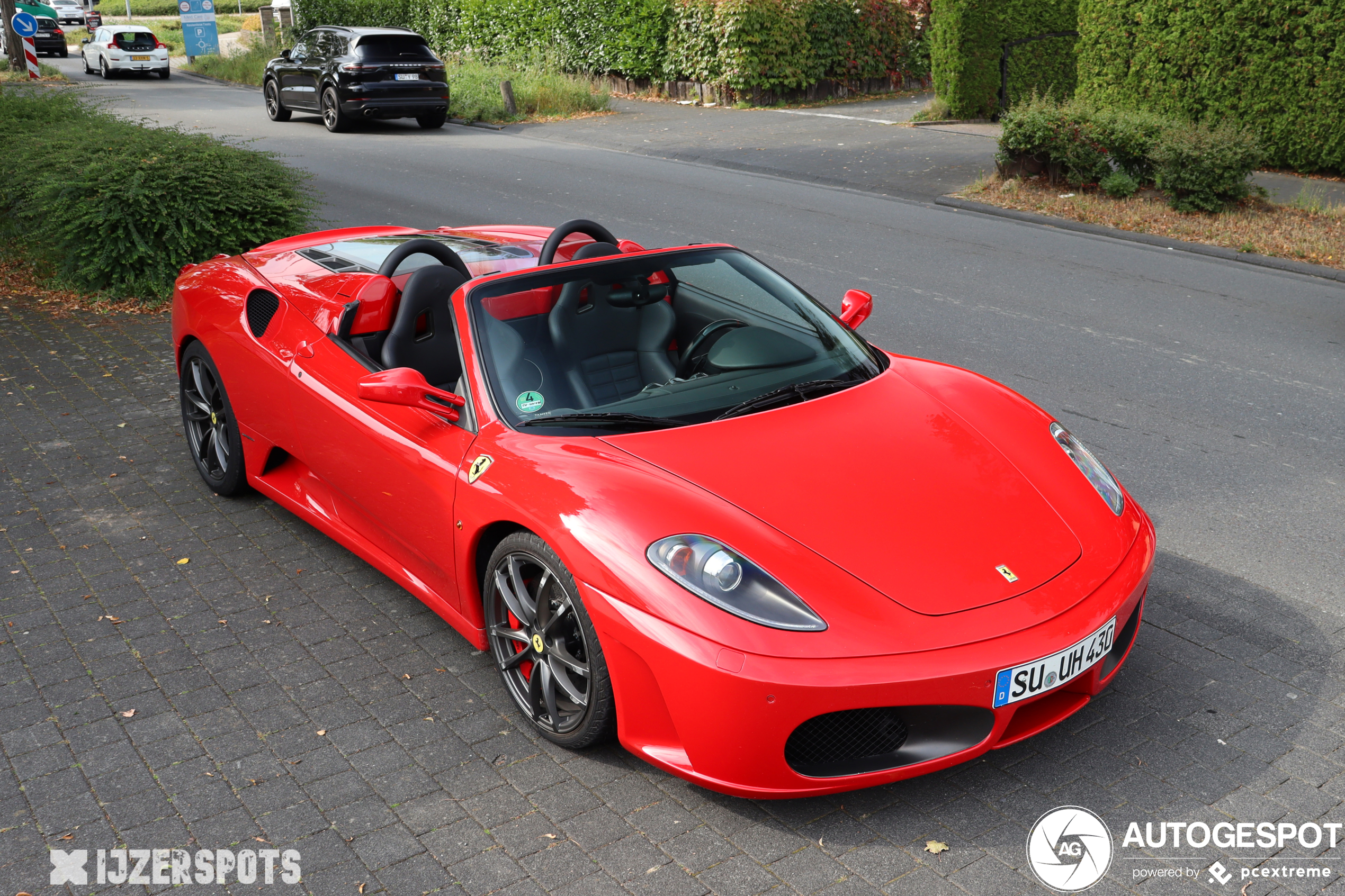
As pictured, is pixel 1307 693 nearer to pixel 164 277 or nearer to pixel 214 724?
pixel 214 724

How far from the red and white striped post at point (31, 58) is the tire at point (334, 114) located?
1761cm

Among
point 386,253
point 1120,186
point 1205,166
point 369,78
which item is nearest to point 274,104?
point 369,78

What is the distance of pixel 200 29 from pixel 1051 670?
46.7 meters

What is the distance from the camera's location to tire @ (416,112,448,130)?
72.4 ft

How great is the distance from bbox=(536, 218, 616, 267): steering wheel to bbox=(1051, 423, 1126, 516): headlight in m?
2.02

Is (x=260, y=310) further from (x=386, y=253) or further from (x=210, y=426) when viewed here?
(x=210, y=426)

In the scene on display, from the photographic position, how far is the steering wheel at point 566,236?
482cm

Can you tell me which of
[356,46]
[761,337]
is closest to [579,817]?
[761,337]

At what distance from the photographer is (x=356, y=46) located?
2156cm

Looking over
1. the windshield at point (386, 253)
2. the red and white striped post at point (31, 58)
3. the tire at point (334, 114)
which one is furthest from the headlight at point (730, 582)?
the red and white striped post at point (31, 58)

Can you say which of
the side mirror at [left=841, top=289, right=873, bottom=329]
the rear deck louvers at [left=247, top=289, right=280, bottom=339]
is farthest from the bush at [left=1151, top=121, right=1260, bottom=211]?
the rear deck louvers at [left=247, top=289, right=280, bottom=339]

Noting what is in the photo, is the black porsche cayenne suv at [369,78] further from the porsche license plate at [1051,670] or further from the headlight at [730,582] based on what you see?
the porsche license plate at [1051,670]

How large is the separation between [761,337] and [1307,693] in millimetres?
2193

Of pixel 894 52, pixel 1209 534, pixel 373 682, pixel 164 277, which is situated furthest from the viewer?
pixel 894 52
